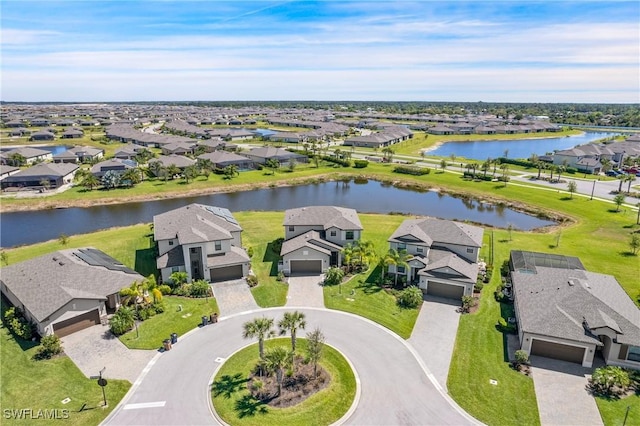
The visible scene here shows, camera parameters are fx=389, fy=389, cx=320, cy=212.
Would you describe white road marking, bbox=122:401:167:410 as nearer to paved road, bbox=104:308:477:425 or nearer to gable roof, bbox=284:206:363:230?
Result: paved road, bbox=104:308:477:425

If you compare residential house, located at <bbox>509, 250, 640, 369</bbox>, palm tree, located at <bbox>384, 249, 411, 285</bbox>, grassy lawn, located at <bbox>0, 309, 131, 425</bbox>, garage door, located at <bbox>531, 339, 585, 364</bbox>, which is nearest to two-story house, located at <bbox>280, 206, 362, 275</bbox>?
palm tree, located at <bbox>384, 249, 411, 285</bbox>

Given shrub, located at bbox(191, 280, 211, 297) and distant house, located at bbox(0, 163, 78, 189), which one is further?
distant house, located at bbox(0, 163, 78, 189)

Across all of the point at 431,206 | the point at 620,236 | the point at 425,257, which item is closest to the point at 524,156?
the point at 431,206

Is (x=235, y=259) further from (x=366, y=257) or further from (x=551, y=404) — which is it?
(x=551, y=404)

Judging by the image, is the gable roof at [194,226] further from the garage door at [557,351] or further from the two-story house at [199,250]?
the garage door at [557,351]

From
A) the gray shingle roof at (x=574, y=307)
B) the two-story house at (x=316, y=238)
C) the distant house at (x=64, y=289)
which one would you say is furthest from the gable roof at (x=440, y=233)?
the distant house at (x=64, y=289)

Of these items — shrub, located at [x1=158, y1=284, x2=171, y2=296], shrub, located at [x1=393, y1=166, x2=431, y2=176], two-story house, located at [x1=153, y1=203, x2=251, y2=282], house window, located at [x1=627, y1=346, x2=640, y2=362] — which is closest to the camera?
house window, located at [x1=627, y1=346, x2=640, y2=362]

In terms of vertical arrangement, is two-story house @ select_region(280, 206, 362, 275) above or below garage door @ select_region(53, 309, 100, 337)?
above

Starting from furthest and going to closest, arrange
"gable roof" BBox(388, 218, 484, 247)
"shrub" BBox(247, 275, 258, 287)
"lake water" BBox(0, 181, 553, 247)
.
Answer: "lake water" BBox(0, 181, 553, 247) → "gable roof" BBox(388, 218, 484, 247) → "shrub" BBox(247, 275, 258, 287)

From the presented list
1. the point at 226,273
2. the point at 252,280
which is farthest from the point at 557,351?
the point at 226,273
